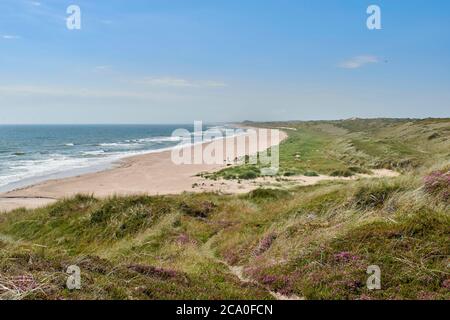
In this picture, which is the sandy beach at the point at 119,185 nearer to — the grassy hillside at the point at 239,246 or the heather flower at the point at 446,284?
the grassy hillside at the point at 239,246

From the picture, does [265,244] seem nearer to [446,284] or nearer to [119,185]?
[446,284]

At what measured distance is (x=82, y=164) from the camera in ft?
201

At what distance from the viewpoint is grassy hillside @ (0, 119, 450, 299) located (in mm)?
8094

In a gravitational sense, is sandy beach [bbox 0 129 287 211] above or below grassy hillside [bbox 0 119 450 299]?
below

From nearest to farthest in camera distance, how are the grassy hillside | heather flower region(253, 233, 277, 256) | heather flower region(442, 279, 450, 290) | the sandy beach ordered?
heather flower region(442, 279, 450, 290) < the grassy hillside < heather flower region(253, 233, 277, 256) < the sandy beach

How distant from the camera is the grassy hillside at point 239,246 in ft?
26.6

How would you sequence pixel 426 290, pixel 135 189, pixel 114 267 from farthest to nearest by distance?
1. pixel 135 189
2. pixel 114 267
3. pixel 426 290

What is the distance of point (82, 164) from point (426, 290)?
59599 millimetres

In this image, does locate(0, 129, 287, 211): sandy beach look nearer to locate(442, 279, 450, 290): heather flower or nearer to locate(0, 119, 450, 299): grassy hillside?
locate(0, 119, 450, 299): grassy hillside

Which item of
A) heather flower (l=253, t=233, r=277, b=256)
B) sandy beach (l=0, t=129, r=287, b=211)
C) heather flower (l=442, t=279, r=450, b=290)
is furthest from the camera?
sandy beach (l=0, t=129, r=287, b=211)

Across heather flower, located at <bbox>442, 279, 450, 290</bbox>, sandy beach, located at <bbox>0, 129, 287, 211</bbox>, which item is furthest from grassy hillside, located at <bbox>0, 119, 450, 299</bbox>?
sandy beach, located at <bbox>0, 129, 287, 211</bbox>

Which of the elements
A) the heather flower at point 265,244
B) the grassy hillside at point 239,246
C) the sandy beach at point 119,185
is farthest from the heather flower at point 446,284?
the sandy beach at point 119,185
